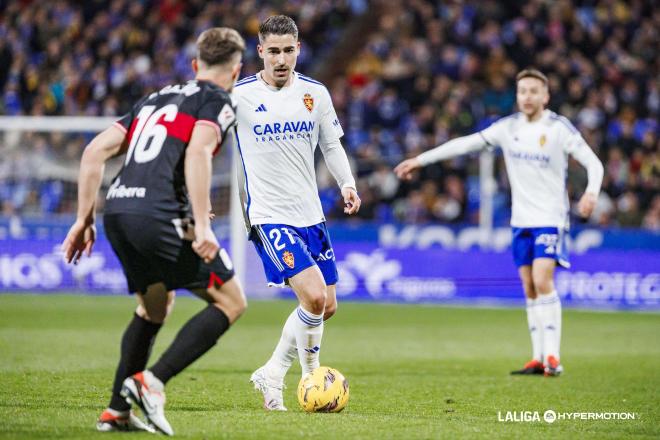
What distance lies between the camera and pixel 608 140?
23.0m

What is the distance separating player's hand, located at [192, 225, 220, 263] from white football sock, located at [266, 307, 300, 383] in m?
2.07

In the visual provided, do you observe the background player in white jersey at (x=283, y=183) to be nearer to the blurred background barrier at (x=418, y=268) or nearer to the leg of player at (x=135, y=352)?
the leg of player at (x=135, y=352)

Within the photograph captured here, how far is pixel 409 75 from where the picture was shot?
25750 mm

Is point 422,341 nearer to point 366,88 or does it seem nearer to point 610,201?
point 610,201

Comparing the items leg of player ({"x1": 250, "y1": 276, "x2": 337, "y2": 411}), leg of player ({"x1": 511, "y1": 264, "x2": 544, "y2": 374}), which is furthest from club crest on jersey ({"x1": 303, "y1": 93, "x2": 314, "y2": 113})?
leg of player ({"x1": 511, "y1": 264, "x2": 544, "y2": 374})

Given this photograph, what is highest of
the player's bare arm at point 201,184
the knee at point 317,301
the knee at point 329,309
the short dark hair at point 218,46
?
the short dark hair at point 218,46

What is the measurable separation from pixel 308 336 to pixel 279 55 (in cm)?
208

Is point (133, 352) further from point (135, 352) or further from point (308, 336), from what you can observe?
point (308, 336)

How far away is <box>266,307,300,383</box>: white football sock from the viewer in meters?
8.02

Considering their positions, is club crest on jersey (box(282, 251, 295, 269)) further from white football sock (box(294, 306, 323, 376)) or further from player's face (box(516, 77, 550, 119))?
player's face (box(516, 77, 550, 119))

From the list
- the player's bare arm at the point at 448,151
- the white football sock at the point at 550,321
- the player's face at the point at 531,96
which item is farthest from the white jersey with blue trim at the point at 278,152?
the white football sock at the point at 550,321

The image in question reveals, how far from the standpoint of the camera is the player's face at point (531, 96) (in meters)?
11.0

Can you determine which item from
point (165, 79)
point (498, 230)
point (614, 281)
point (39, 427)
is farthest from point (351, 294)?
point (39, 427)

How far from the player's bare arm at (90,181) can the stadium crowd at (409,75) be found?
14196 millimetres
